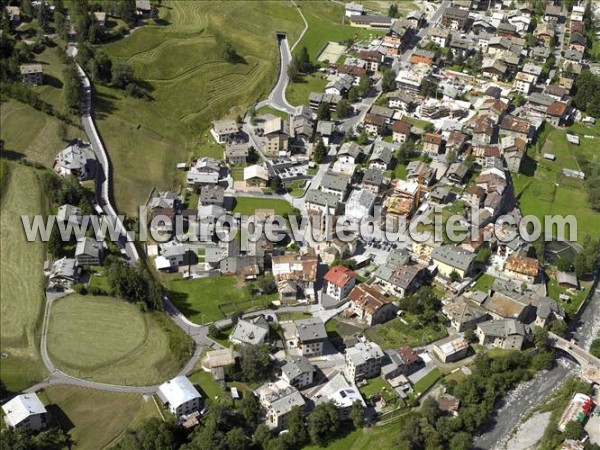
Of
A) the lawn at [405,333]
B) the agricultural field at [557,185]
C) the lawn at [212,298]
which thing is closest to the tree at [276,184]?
the lawn at [212,298]

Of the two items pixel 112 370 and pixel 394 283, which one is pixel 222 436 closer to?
pixel 112 370

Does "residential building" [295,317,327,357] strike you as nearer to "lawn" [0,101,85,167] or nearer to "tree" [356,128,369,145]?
"tree" [356,128,369,145]

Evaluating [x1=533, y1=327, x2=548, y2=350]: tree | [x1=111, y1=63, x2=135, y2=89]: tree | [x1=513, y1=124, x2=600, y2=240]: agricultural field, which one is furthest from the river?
[x1=111, y1=63, x2=135, y2=89]: tree

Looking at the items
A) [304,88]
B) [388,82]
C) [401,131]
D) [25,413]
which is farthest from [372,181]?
[25,413]

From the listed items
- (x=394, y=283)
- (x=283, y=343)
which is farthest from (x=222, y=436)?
(x=394, y=283)

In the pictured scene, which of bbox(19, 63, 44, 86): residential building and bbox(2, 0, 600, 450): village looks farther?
bbox(19, 63, 44, 86): residential building
